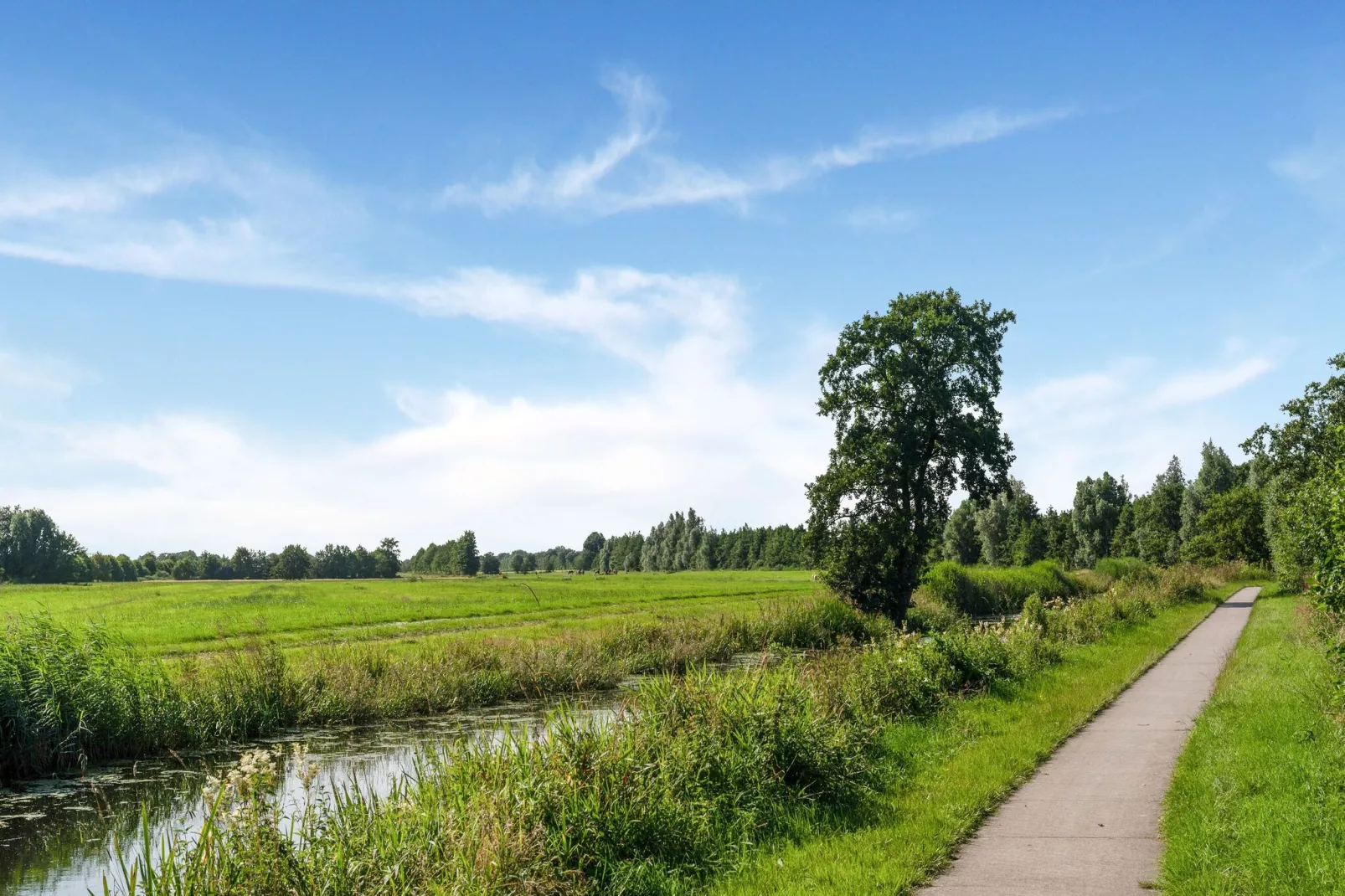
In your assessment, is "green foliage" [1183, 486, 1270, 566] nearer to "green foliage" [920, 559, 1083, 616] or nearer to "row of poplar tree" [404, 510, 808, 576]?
"green foliage" [920, 559, 1083, 616]

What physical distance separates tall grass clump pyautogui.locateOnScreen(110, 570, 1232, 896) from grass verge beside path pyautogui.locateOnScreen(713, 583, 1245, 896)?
1.58ft

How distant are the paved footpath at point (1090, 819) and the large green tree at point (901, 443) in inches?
977

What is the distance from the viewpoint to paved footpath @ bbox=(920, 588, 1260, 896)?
759 centimetres

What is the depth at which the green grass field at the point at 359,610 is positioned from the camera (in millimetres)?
32094

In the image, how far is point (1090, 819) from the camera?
9344 mm

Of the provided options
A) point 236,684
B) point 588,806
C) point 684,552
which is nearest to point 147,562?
point 684,552

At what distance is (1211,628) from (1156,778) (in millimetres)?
24835

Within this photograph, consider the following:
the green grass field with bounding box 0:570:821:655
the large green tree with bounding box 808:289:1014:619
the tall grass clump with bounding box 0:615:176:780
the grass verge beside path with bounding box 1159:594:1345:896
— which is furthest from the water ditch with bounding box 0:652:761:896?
the large green tree with bounding box 808:289:1014:619

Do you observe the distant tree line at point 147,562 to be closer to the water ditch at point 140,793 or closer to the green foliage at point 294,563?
the green foliage at point 294,563

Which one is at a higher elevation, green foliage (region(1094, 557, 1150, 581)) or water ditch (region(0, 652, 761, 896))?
green foliage (region(1094, 557, 1150, 581))

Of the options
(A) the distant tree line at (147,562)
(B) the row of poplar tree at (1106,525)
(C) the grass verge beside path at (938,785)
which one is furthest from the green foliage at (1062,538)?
(C) the grass verge beside path at (938,785)

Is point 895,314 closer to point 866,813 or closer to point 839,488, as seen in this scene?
point 839,488

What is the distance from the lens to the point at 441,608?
44.2m

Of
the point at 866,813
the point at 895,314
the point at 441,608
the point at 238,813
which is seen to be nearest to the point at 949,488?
the point at 895,314
